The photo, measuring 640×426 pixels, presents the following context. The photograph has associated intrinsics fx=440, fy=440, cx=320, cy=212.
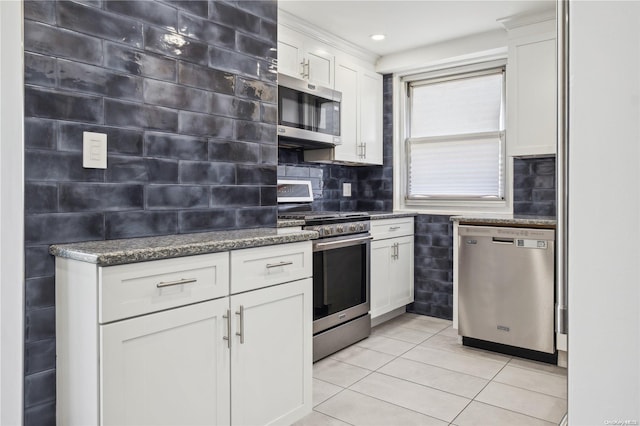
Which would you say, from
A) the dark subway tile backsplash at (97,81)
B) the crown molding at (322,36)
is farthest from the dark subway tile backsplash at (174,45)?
the crown molding at (322,36)

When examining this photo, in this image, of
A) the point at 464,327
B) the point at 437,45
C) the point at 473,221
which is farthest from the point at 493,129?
the point at 464,327

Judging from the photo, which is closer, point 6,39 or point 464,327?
point 6,39

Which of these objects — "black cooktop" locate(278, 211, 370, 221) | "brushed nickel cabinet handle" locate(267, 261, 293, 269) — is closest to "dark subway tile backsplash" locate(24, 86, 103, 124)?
"brushed nickel cabinet handle" locate(267, 261, 293, 269)

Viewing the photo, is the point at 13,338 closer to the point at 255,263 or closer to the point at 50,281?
the point at 50,281

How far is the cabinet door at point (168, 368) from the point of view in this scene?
1354mm

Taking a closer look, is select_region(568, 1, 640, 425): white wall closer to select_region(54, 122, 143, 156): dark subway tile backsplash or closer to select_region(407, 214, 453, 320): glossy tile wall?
select_region(54, 122, 143, 156): dark subway tile backsplash

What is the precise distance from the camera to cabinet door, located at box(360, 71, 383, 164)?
402cm

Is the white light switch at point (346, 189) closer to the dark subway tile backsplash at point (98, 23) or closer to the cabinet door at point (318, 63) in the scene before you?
the cabinet door at point (318, 63)

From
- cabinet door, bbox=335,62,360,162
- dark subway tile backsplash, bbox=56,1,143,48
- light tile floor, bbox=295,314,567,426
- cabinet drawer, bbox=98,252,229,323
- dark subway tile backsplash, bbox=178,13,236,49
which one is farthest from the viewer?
cabinet door, bbox=335,62,360,162

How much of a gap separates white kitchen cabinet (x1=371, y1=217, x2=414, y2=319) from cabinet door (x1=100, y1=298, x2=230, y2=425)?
78.7 inches

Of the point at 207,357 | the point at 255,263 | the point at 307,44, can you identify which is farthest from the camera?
the point at 307,44

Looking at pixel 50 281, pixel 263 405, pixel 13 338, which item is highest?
pixel 50 281

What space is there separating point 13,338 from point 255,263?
0.86m

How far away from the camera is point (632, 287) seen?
777mm
